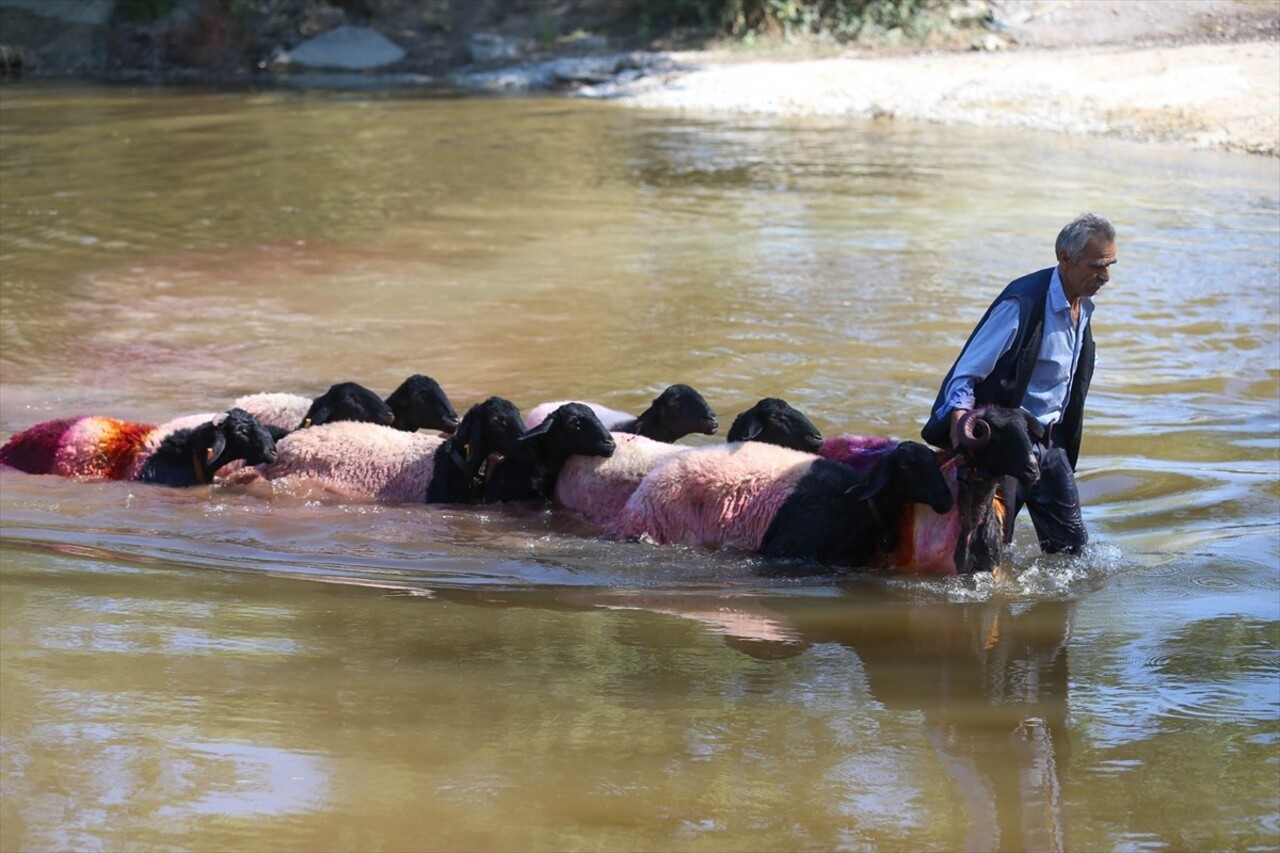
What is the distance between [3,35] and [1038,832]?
35979mm

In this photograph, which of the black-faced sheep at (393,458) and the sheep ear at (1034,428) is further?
the black-faced sheep at (393,458)

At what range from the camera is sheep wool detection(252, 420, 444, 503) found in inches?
332

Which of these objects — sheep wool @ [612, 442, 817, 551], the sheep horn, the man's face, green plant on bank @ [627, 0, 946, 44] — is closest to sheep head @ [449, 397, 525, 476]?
sheep wool @ [612, 442, 817, 551]

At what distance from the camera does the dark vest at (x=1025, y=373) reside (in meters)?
6.50

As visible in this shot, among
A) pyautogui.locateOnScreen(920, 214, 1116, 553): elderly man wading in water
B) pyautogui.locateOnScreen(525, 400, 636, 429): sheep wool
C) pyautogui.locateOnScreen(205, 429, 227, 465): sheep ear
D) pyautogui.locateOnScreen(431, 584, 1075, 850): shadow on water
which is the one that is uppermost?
pyautogui.locateOnScreen(920, 214, 1116, 553): elderly man wading in water

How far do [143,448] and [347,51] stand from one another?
2793 cm

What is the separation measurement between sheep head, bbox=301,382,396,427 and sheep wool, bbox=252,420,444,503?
133 millimetres

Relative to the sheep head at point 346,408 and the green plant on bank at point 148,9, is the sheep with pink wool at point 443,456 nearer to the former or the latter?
the sheep head at point 346,408

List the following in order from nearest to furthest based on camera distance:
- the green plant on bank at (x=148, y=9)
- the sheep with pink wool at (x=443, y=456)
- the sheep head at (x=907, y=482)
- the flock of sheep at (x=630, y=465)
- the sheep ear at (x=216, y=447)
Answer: the sheep head at (x=907, y=482) → the flock of sheep at (x=630, y=465) → the sheep with pink wool at (x=443, y=456) → the sheep ear at (x=216, y=447) → the green plant on bank at (x=148, y=9)

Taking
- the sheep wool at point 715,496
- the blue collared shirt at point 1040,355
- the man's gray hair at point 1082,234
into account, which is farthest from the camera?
the sheep wool at point 715,496

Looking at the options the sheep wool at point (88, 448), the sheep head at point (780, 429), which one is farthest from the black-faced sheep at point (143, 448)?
the sheep head at point (780, 429)

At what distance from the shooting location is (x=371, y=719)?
5039mm

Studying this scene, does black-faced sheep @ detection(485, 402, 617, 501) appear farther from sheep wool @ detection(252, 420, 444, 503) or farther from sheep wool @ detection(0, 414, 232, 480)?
sheep wool @ detection(0, 414, 232, 480)

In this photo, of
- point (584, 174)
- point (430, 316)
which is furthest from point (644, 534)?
point (584, 174)
